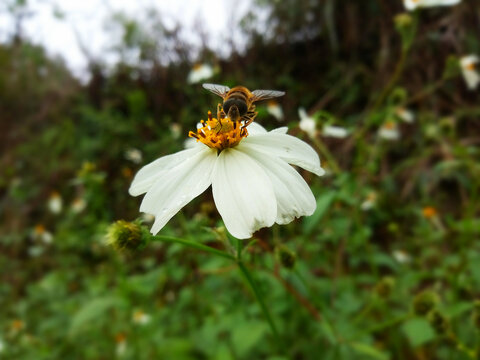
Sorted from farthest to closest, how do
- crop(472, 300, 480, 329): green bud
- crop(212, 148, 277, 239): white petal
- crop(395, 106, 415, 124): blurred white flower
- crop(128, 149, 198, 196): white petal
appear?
crop(395, 106, 415, 124): blurred white flower → crop(472, 300, 480, 329): green bud → crop(128, 149, 198, 196): white petal → crop(212, 148, 277, 239): white petal

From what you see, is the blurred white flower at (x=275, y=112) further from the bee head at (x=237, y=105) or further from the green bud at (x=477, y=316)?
the green bud at (x=477, y=316)

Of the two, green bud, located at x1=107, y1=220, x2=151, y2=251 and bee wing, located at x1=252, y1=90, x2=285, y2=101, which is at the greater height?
bee wing, located at x1=252, y1=90, x2=285, y2=101

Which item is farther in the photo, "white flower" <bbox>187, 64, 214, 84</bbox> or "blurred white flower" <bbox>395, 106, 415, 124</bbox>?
"white flower" <bbox>187, 64, 214, 84</bbox>

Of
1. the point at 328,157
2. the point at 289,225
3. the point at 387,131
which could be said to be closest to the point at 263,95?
the point at 289,225

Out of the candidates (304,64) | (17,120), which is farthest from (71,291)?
(17,120)

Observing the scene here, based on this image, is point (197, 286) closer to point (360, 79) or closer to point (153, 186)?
point (153, 186)

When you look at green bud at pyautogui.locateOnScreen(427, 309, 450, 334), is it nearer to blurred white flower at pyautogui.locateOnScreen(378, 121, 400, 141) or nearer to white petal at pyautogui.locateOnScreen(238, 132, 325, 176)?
white petal at pyautogui.locateOnScreen(238, 132, 325, 176)

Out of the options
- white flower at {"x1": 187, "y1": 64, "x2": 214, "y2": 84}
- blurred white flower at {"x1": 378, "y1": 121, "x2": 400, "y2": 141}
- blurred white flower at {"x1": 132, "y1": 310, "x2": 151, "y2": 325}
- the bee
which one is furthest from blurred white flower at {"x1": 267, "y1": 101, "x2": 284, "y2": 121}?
blurred white flower at {"x1": 132, "y1": 310, "x2": 151, "y2": 325}
